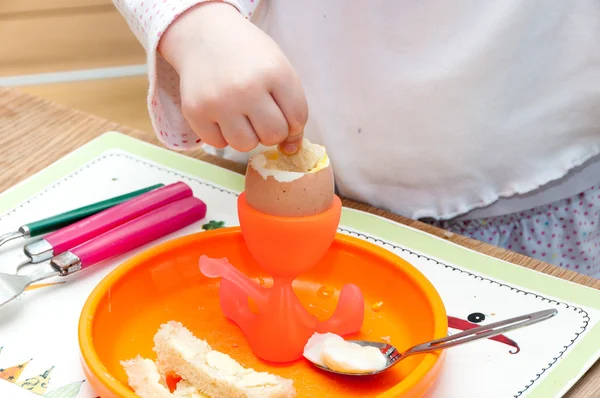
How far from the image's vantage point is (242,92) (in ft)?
1.37

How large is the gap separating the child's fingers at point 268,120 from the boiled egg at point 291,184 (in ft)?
0.07

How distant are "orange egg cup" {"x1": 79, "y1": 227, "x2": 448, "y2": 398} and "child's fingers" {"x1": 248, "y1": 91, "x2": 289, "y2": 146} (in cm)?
13

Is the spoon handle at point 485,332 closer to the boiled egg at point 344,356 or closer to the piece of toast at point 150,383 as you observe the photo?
the boiled egg at point 344,356

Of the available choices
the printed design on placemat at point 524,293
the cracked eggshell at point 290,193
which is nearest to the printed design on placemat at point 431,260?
the printed design on placemat at point 524,293

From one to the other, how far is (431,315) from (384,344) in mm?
37

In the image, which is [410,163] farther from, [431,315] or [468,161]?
[431,315]

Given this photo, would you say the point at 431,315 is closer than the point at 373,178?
Yes

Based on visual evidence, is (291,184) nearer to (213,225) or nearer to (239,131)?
A: (239,131)

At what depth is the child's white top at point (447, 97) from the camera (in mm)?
633

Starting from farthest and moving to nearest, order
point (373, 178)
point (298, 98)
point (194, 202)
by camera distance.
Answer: point (373, 178)
point (194, 202)
point (298, 98)

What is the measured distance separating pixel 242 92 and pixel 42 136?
14.7 inches

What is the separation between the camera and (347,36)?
0.67 metres

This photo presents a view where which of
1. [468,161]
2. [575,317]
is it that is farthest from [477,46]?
[575,317]

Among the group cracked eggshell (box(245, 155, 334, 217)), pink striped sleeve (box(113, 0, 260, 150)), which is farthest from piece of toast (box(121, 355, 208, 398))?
pink striped sleeve (box(113, 0, 260, 150))
